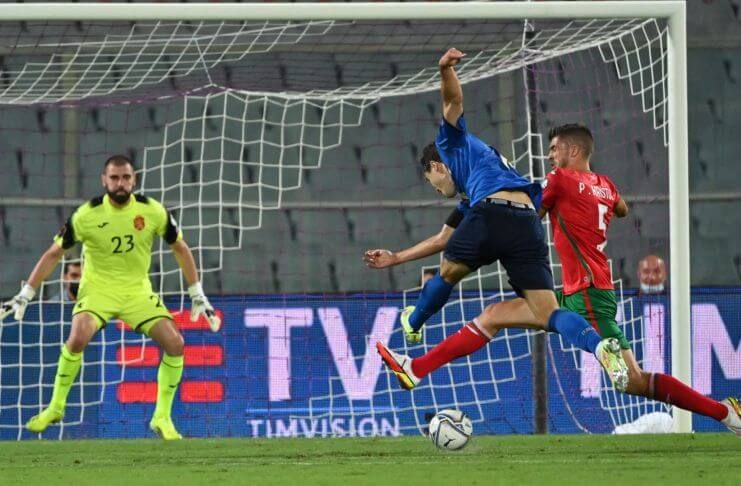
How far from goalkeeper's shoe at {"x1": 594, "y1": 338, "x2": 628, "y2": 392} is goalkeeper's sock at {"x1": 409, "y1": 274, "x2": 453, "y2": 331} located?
905 millimetres

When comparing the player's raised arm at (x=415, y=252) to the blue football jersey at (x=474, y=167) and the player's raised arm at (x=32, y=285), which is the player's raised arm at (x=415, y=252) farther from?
the player's raised arm at (x=32, y=285)

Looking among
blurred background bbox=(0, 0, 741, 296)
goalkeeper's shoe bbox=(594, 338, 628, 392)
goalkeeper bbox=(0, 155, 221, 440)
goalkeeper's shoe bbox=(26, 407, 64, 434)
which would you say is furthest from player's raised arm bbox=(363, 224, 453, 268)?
blurred background bbox=(0, 0, 741, 296)

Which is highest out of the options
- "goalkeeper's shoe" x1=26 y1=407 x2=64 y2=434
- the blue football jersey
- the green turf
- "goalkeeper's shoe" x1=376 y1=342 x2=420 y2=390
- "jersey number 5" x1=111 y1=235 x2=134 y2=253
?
the blue football jersey

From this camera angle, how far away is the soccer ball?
6805mm

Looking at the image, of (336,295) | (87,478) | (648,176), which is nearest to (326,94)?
(336,295)

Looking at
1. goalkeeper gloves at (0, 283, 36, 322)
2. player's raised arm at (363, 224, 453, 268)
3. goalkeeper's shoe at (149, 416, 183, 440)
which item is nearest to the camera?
player's raised arm at (363, 224, 453, 268)

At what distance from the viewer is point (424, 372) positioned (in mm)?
7152

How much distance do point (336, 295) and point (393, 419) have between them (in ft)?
3.23

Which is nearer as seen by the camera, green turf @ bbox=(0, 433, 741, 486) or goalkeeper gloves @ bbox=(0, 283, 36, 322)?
green turf @ bbox=(0, 433, 741, 486)

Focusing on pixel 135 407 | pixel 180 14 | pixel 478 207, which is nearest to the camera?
pixel 478 207

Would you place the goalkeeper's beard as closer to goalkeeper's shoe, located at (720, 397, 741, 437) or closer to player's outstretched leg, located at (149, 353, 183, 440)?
player's outstretched leg, located at (149, 353, 183, 440)

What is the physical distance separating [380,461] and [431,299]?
919mm

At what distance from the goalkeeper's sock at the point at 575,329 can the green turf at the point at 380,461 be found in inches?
20.6

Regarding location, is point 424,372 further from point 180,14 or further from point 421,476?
point 180,14
